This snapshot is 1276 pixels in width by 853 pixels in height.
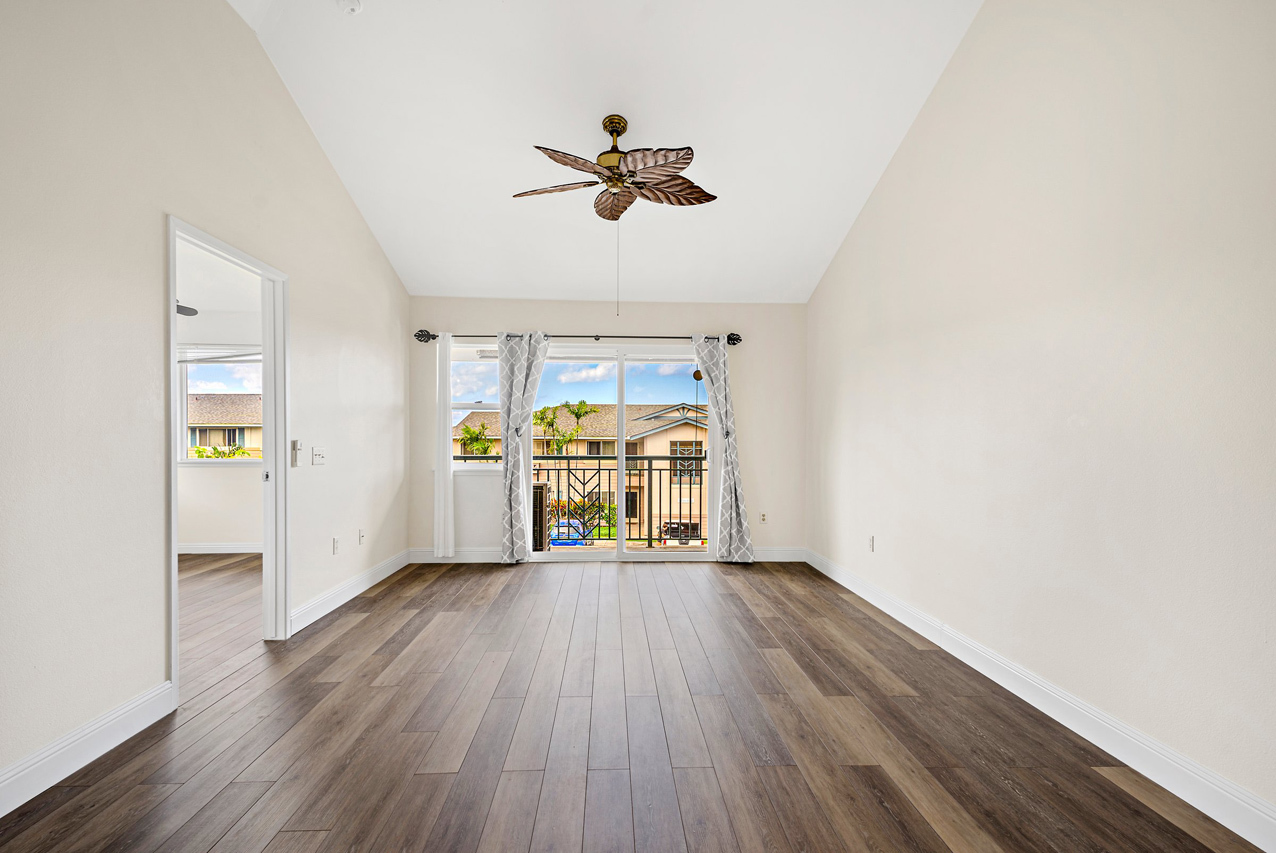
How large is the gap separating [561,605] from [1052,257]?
340cm

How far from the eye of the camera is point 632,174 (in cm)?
283

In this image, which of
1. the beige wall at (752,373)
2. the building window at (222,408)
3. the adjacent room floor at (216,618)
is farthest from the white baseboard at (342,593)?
the building window at (222,408)

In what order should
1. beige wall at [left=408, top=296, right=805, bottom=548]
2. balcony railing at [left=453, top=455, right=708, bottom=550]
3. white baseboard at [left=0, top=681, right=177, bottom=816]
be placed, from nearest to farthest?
white baseboard at [left=0, top=681, right=177, bottom=816], beige wall at [left=408, top=296, right=805, bottom=548], balcony railing at [left=453, top=455, right=708, bottom=550]

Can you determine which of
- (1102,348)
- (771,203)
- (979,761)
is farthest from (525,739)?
(771,203)

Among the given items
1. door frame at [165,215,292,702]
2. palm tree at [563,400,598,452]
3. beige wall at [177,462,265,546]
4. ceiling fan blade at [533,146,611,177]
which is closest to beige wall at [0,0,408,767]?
door frame at [165,215,292,702]

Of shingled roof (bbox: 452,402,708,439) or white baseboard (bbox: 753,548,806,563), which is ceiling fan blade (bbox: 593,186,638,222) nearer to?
shingled roof (bbox: 452,402,708,439)

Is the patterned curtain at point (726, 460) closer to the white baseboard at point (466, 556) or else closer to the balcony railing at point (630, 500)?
the balcony railing at point (630, 500)

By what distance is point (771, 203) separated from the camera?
4191mm

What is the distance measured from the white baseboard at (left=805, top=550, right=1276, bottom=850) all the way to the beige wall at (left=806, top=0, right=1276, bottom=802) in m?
0.05

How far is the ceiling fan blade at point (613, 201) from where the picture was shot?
3104 millimetres

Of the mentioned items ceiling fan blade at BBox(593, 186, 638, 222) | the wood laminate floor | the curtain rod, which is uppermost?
ceiling fan blade at BBox(593, 186, 638, 222)

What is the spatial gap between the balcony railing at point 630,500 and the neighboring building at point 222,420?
3.00 meters

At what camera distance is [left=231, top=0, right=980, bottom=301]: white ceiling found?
2930mm

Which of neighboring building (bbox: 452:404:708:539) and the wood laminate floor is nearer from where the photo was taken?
the wood laminate floor
